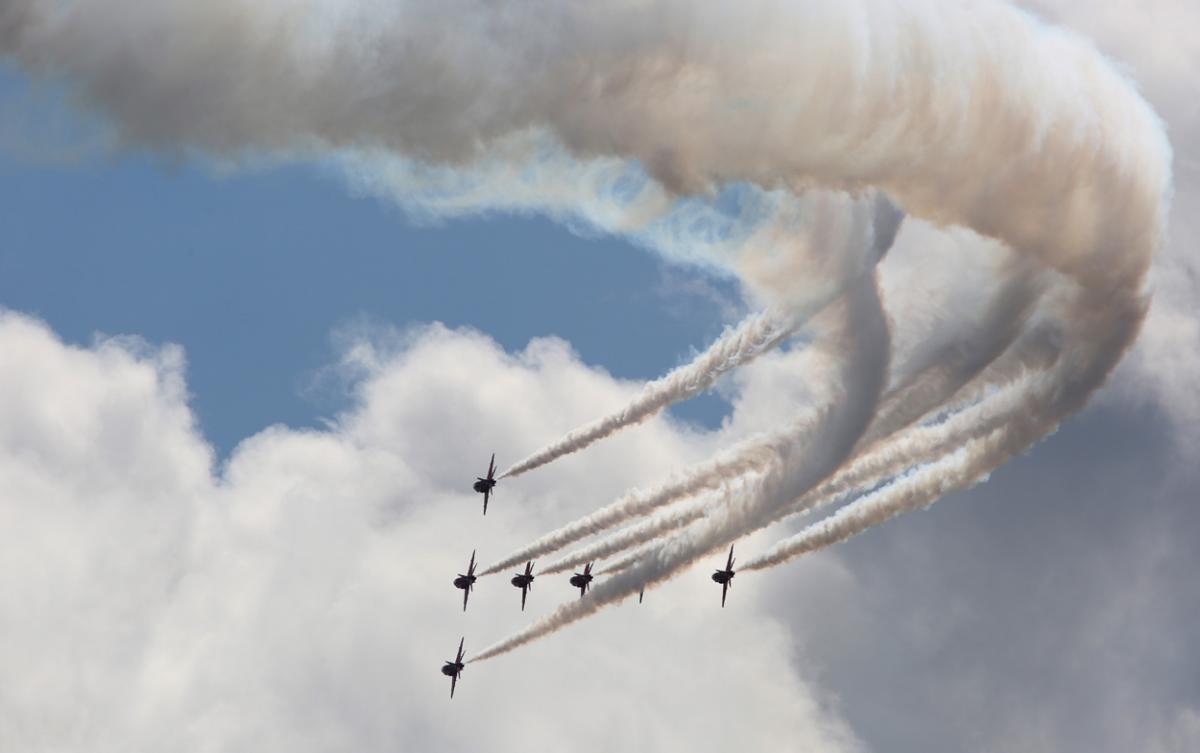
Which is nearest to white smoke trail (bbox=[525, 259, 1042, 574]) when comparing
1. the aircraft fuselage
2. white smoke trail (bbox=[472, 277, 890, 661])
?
white smoke trail (bbox=[472, 277, 890, 661])

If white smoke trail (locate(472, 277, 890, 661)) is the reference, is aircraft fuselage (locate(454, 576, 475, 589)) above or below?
above

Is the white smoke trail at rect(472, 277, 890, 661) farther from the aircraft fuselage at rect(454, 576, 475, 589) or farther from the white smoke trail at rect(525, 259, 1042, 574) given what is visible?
the aircraft fuselage at rect(454, 576, 475, 589)

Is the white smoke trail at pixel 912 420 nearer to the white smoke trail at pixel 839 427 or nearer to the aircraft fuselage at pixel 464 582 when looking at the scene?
the white smoke trail at pixel 839 427

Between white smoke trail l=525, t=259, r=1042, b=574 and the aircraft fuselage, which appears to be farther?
the aircraft fuselage

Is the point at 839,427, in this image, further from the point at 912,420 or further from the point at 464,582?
the point at 464,582

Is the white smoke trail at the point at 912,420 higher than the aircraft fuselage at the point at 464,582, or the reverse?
the aircraft fuselage at the point at 464,582

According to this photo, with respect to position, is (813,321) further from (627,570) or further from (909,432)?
(627,570)

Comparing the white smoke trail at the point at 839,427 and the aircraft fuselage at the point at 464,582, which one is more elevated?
the aircraft fuselage at the point at 464,582

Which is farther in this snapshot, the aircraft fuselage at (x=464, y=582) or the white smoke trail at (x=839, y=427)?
the aircraft fuselage at (x=464, y=582)

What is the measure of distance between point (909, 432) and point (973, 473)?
244cm

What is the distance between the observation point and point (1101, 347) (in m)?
70.8

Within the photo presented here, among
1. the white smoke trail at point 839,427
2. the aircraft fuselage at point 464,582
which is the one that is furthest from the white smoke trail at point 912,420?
the aircraft fuselage at point 464,582

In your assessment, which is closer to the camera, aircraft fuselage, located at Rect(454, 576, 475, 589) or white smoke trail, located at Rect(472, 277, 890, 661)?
white smoke trail, located at Rect(472, 277, 890, 661)

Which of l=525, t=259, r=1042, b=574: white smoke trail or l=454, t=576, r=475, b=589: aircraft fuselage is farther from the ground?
l=454, t=576, r=475, b=589: aircraft fuselage
